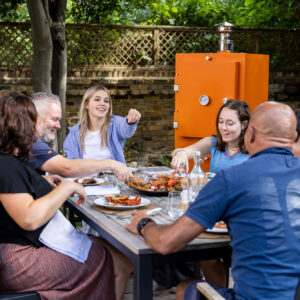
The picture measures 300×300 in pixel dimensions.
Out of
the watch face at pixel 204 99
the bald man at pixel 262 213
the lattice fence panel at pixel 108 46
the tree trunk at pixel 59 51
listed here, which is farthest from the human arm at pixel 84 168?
the lattice fence panel at pixel 108 46

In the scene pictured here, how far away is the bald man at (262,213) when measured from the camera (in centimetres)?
186

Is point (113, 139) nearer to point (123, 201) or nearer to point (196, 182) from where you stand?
point (123, 201)

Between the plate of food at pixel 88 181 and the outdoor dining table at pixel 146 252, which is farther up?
the plate of food at pixel 88 181

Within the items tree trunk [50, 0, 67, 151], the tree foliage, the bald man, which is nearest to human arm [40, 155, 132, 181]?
the bald man

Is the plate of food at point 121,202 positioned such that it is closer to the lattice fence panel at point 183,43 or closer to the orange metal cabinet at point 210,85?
the orange metal cabinet at point 210,85

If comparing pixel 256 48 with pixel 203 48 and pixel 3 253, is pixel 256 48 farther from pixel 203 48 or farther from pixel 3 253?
pixel 3 253

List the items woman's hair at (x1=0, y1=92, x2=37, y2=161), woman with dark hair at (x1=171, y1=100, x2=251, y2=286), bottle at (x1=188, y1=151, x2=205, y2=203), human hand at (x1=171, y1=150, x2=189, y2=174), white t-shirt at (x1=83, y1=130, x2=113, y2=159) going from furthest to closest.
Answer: white t-shirt at (x1=83, y1=130, x2=113, y2=159) → woman with dark hair at (x1=171, y1=100, x2=251, y2=286) → human hand at (x1=171, y1=150, x2=189, y2=174) → bottle at (x1=188, y1=151, x2=205, y2=203) → woman's hair at (x1=0, y1=92, x2=37, y2=161)

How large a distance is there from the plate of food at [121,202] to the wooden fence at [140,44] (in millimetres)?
5653

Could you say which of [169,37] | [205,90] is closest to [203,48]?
[169,37]

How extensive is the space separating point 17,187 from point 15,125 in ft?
1.01

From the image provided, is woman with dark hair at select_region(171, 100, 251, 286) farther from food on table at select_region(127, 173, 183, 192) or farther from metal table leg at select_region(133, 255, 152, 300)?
metal table leg at select_region(133, 255, 152, 300)

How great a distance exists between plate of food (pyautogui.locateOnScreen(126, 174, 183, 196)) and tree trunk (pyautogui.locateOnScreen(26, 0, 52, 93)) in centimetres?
289

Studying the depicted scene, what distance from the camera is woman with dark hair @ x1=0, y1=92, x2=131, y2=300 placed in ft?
7.32

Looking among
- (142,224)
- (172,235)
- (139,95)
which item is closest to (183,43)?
(139,95)
